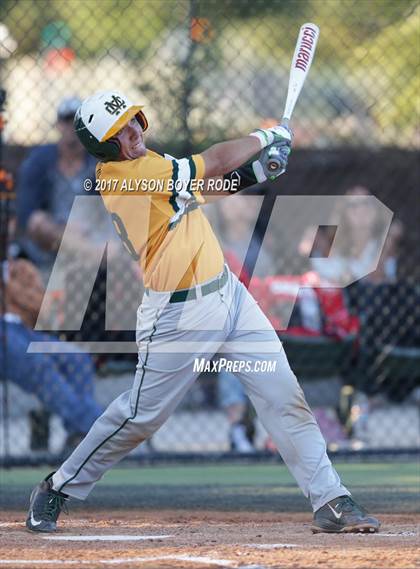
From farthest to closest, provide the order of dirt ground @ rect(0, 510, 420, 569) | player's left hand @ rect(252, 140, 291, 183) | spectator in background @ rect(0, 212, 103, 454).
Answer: spectator in background @ rect(0, 212, 103, 454)
player's left hand @ rect(252, 140, 291, 183)
dirt ground @ rect(0, 510, 420, 569)

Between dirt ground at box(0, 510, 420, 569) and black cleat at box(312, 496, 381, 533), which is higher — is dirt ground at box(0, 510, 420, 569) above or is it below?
below

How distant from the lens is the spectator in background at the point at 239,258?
793 cm

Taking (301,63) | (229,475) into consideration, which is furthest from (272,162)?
(229,475)

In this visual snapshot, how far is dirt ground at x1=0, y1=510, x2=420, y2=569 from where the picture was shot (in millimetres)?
4328

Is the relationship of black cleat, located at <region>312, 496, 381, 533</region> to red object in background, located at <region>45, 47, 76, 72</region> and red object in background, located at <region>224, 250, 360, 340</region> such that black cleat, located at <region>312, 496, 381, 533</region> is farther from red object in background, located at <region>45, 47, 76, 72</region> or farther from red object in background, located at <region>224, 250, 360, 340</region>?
red object in background, located at <region>45, 47, 76, 72</region>

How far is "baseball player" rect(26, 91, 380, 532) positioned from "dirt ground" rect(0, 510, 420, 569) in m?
0.26

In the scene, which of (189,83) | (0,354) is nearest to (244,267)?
(189,83)

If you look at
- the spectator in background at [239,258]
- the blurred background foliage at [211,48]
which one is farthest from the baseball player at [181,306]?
the blurred background foliage at [211,48]

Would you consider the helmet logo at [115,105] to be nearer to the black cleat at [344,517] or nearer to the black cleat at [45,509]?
the black cleat at [45,509]

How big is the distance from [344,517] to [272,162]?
144cm

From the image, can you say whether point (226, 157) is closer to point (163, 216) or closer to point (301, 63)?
point (163, 216)

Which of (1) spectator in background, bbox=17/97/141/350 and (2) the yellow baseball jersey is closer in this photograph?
(2) the yellow baseball jersey

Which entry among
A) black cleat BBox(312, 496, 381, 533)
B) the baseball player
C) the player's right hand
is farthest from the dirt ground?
the player's right hand

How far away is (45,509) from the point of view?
5207 mm
